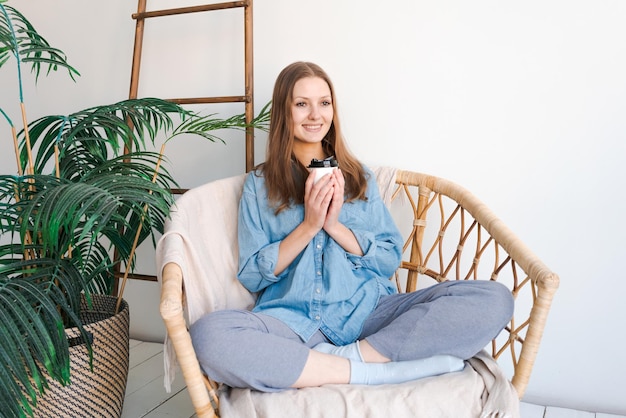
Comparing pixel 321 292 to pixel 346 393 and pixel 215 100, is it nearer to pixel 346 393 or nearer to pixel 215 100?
pixel 346 393

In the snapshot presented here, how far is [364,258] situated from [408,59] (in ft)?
2.19

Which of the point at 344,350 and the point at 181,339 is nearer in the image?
the point at 181,339

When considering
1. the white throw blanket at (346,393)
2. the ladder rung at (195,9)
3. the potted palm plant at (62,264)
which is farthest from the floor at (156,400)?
the ladder rung at (195,9)

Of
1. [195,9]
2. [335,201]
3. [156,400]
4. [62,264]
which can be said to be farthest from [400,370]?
[195,9]

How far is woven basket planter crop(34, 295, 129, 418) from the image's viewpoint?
133cm

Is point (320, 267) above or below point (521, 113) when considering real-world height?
below

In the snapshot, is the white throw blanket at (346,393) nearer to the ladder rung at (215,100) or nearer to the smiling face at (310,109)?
the smiling face at (310,109)

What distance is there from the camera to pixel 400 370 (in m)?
1.23

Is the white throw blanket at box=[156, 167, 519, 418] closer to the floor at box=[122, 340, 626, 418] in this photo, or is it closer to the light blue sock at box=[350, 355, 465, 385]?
the light blue sock at box=[350, 355, 465, 385]

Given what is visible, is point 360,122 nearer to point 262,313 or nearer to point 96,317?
point 262,313

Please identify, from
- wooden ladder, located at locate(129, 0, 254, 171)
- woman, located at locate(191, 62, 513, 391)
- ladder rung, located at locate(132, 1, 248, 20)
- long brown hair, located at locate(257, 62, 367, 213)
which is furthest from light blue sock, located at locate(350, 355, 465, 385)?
ladder rung, located at locate(132, 1, 248, 20)

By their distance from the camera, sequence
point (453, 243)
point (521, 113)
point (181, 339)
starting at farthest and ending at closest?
point (453, 243) < point (521, 113) < point (181, 339)

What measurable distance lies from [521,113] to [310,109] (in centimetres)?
63

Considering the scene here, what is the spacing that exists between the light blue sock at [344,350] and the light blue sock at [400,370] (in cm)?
2
